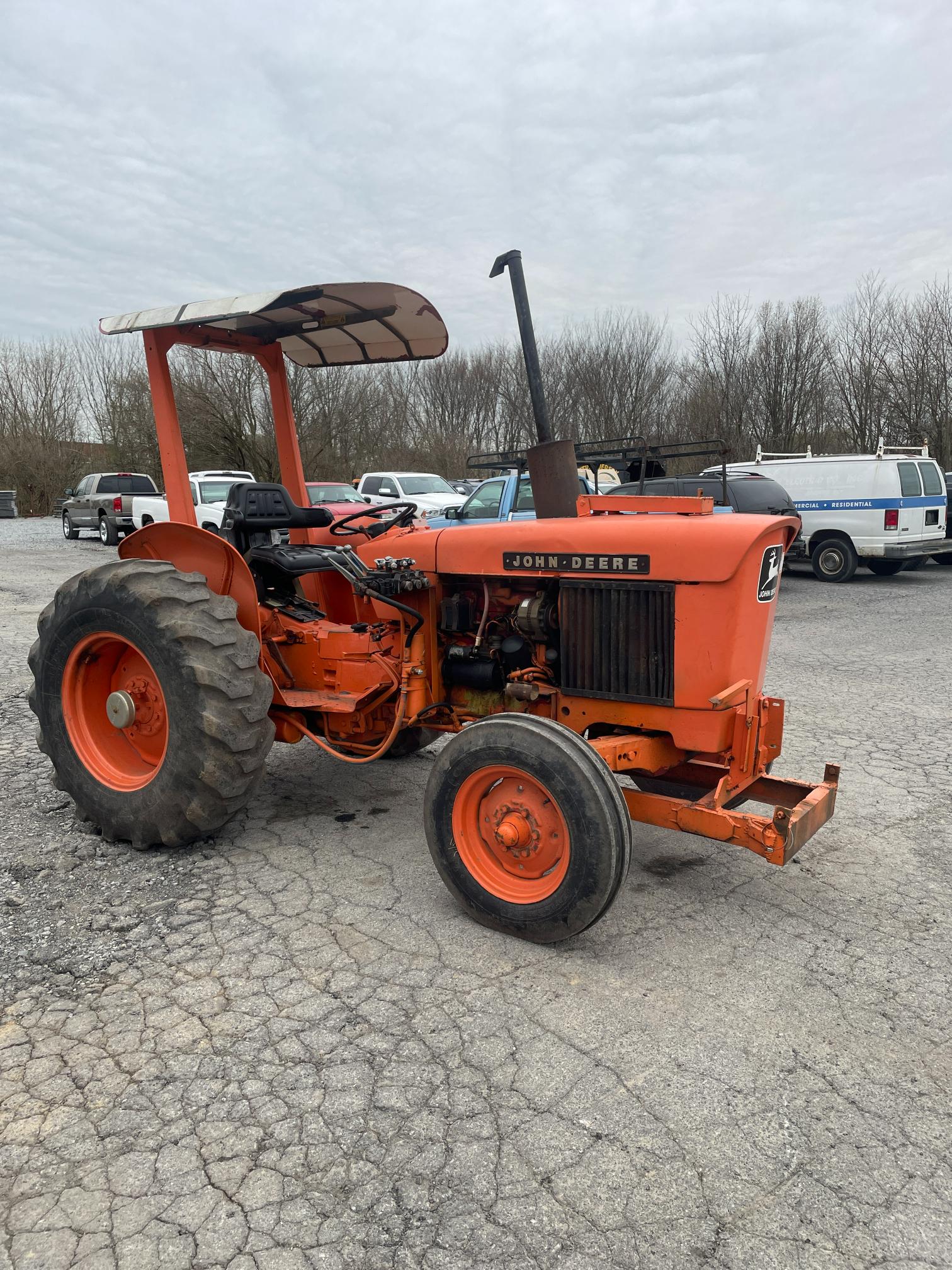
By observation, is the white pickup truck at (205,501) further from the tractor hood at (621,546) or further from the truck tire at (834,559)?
the tractor hood at (621,546)

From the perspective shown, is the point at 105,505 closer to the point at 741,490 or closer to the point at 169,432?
the point at 741,490

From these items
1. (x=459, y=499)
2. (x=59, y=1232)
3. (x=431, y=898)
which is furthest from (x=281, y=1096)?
(x=459, y=499)

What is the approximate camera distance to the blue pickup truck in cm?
1135

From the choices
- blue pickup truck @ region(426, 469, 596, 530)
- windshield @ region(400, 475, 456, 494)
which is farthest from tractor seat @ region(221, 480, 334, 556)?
windshield @ region(400, 475, 456, 494)

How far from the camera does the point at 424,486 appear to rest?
19.0m

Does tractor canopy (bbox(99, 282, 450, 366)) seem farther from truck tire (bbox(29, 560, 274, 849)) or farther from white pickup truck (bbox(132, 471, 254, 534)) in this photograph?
white pickup truck (bbox(132, 471, 254, 534))

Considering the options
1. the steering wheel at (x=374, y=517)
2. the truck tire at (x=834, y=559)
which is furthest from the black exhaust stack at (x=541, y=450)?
the truck tire at (x=834, y=559)

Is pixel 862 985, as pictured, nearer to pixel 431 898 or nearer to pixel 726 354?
pixel 431 898

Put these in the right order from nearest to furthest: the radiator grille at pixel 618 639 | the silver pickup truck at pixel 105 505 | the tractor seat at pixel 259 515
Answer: the radiator grille at pixel 618 639 → the tractor seat at pixel 259 515 → the silver pickup truck at pixel 105 505

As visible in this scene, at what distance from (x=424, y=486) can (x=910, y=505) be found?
991 cm

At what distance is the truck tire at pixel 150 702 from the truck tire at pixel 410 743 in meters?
1.33

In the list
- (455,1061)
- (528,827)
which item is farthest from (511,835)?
(455,1061)

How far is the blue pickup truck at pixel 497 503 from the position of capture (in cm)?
1135

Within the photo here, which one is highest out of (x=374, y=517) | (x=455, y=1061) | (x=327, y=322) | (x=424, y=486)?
(x=327, y=322)
